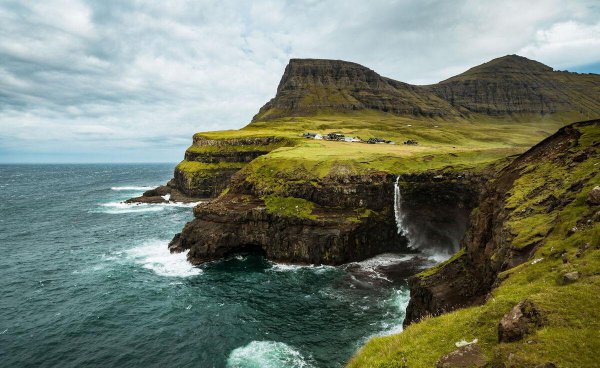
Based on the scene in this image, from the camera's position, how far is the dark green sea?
1380 inches

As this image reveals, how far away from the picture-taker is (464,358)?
45.8ft

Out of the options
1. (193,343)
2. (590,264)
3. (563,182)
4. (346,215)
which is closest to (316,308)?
(193,343)

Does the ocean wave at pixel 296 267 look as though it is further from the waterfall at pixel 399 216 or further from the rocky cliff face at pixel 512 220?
the rocky cliff face at pixel 512 220

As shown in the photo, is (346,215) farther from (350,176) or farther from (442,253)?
(442,253)

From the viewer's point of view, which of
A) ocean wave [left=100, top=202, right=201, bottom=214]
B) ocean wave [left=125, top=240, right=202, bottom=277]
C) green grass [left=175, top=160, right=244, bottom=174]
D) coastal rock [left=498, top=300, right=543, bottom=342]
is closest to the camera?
coastal rock [left=498, top=300, right=543, bottom=342]

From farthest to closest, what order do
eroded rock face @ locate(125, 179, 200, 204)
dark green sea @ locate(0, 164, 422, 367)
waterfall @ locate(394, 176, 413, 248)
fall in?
eroded rock face @ locate(125, 179, 200, 204), waterfall @ locate(394, 176, 413, 248), dark green sea @ locate(0, 164, 422, 367)

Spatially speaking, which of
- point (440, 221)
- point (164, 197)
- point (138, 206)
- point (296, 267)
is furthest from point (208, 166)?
point (440, 221)

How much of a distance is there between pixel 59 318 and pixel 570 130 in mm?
58915

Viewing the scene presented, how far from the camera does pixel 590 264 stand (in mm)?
15867

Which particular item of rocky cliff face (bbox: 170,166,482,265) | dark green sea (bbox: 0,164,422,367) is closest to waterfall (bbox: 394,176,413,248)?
rocky cliff face (bbox: 170,166,482,265)

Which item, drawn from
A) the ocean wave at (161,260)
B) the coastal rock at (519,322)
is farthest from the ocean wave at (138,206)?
the coastal rock at (519,322)

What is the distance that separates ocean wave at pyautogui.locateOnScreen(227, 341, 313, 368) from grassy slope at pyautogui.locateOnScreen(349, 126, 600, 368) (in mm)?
16715

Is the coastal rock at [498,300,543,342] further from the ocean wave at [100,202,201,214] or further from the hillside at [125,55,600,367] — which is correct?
the ocean wave at [100,202,201,214]

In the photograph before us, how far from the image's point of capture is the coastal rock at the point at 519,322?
13352 millimetres
